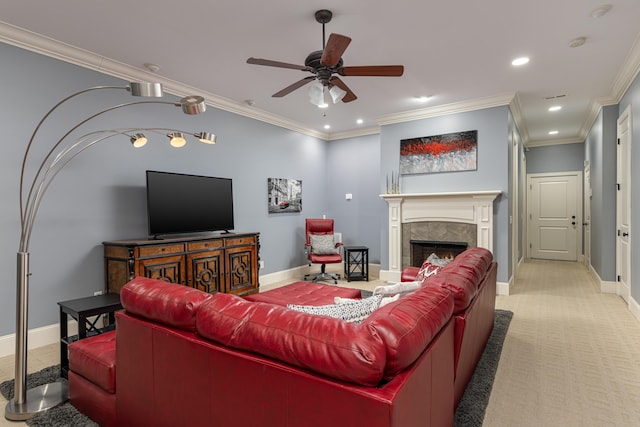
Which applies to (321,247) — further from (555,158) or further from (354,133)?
(555,158)

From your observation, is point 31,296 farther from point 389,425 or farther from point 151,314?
point 389,425

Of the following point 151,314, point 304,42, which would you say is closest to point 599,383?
point 151,314

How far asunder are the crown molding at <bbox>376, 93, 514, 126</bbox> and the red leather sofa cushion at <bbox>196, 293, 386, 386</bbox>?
478cm

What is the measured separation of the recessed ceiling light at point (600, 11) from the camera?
2.67 metres

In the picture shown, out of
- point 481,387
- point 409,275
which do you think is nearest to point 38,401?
point 481,387

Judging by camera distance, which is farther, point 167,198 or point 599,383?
Result: point 167,198

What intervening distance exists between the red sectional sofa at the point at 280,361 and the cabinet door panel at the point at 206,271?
192 centimetres

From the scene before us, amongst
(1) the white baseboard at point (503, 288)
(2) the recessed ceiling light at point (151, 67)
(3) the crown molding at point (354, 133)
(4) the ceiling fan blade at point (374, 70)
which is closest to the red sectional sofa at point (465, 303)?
(4) the ceiling fan blade at point (374, 70)

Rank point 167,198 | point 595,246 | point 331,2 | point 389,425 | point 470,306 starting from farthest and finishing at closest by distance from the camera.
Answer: point 595,246 → point 167,198 → point 331,2 → point 470,306 → point 389,425

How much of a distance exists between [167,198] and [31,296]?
1.54 meters

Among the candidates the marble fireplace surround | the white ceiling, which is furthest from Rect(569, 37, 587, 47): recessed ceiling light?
the marble fireplace surround

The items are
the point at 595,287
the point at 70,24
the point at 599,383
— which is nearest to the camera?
the point at 599,383

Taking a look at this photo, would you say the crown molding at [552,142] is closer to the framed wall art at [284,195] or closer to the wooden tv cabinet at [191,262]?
the framed wall art at [284,195]

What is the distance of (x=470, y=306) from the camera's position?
6.44 feet
